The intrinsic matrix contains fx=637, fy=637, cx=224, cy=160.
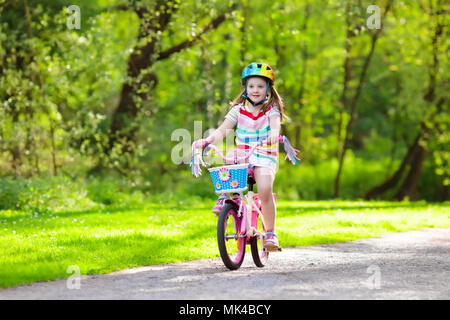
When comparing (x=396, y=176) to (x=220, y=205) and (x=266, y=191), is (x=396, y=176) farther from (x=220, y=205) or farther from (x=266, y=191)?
(x=220, y=205)

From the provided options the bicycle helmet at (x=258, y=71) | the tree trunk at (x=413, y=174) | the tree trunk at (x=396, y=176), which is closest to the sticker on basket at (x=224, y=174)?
the bicycle helmet at (x=258, y=71)

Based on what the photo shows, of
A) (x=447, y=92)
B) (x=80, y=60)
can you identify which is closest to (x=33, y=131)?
(x=80, y=60)

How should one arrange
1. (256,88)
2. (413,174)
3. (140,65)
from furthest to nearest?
(413,174) < (140,65) < (256,88)

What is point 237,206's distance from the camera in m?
6.90

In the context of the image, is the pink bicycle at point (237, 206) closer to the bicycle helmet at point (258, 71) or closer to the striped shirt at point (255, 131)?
the striped shirt at point (255, 131)

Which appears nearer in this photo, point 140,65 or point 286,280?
point 286,280

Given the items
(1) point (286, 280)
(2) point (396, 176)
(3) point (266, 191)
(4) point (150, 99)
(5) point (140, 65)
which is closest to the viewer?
(1) point (286, 280)

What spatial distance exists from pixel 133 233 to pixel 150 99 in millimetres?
8788

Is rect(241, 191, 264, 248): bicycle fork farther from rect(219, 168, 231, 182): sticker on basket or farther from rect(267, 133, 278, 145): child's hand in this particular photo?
rect(267, 133, 278, 145): child's hand

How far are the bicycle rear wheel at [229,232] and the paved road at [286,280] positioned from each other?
122 mm

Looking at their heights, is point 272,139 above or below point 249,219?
above

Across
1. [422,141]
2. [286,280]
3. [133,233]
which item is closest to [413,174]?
[422,141]

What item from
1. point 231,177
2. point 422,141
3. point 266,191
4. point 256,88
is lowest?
point 266,191

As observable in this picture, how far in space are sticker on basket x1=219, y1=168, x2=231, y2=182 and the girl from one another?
0.86 feet
